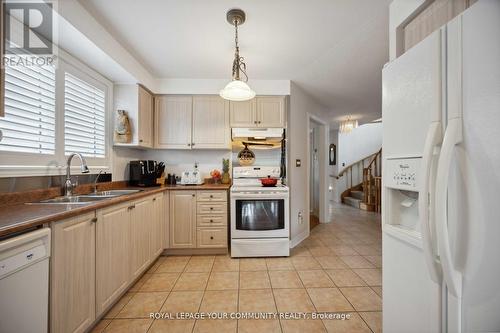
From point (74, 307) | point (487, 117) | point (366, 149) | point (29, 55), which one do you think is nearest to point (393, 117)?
point (487, 117)

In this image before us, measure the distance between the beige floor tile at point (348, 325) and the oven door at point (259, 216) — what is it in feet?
3.73

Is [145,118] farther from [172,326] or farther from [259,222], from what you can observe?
[172,326]

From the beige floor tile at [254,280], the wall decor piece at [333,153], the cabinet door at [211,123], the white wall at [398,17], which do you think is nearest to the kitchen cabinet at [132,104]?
the cabinet door at [211,123]

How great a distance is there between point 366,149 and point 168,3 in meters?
7.28

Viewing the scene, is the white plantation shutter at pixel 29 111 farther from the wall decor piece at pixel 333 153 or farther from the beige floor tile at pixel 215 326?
the wall decor piece at pixel 333 153

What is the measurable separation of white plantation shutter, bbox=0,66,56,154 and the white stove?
1862mm

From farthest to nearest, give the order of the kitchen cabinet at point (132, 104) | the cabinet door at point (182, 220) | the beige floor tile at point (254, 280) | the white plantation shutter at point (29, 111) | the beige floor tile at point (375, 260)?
the cabinet door at point (182, 220) → the kitchen cabinet at point (132, 104) → the beige floor tile at point (375, 260) → the beige floor tile at point (254, 280) → the white plantation shutter at point (29, 111)

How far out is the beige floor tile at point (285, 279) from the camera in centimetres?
204

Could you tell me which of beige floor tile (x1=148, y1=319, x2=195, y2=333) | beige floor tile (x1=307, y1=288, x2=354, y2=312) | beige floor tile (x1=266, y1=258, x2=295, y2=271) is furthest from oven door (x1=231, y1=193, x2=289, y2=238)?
beige floor tile (x1=148, y1=319, x2=195, y2=333)

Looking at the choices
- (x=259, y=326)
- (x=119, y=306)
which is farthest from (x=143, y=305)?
(x=259, y=326)

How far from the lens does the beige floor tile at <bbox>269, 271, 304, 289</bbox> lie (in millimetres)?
2039

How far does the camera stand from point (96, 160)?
7.52ft

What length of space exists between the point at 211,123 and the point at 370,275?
2.79 m

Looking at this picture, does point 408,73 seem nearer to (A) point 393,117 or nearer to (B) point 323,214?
(A) point 393,117
